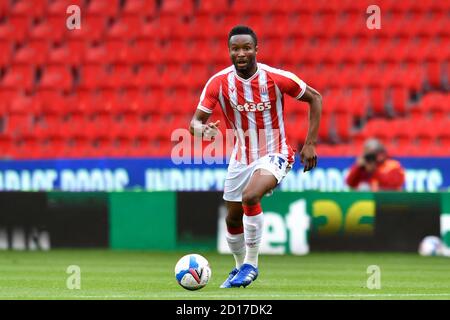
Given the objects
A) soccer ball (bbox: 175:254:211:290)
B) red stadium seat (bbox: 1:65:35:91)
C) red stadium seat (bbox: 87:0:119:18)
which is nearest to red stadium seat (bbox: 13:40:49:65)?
red stadium seat (bbox: 1:65:35:91)

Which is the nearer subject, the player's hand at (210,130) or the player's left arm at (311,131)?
the player's hand at (210,130)

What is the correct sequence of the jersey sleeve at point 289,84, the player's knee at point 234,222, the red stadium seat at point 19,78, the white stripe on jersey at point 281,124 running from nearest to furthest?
the jersey sleeve at point 289,84, the white stripe on jersey at point 281,124, the player's knee at point 234,222, the red stadium seat at point 19,78

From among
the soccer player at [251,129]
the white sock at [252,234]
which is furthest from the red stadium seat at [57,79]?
the white sock at [252,234]

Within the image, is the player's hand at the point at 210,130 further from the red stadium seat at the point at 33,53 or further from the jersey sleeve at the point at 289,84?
the red stadium seat at the point at 33,53

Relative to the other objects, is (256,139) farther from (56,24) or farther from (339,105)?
(56,24)

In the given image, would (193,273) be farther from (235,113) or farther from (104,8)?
(104,8)

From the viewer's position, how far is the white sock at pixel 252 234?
970cm

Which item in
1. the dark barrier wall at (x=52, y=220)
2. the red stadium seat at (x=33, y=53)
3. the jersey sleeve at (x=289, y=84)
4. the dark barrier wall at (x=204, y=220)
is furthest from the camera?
the red stadium seat at (x=33, y=53)

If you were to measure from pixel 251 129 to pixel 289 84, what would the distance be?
49 cm

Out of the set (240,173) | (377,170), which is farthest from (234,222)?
(377,170)

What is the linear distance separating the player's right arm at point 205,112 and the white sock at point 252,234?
81cm

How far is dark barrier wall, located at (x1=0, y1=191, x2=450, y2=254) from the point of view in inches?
569

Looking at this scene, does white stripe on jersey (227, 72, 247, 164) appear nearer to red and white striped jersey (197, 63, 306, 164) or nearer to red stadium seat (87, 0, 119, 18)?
red and white striped jersey (197, 63, 306, 164)
